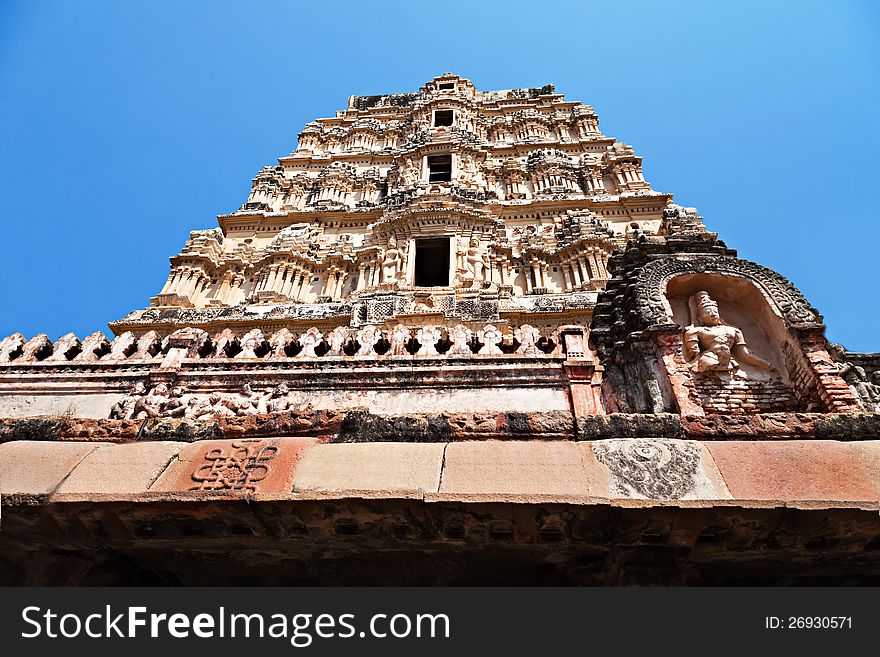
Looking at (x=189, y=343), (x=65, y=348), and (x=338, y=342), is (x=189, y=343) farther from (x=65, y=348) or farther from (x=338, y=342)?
(x=338, y=342)

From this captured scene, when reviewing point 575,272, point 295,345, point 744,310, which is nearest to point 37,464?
point 295,345

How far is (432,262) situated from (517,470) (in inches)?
545

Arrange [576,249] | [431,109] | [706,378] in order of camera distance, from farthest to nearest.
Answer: [431,109] < [576,249] < [706,378]

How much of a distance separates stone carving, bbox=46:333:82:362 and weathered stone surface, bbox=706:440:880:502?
733cm

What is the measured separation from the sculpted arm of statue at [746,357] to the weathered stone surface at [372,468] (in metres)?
3.67

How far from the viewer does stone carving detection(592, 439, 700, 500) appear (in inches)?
136

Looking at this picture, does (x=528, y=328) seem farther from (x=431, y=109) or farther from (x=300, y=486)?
(x=431, y=109)

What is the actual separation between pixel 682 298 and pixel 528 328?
2.01 meters

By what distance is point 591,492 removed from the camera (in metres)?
3.40

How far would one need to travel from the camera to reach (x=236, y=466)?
3.83 meters

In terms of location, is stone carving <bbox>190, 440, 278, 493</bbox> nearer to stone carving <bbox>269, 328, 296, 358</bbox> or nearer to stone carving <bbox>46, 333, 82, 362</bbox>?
stone carving <bbox>269, 328, 296, 358</bbox>
